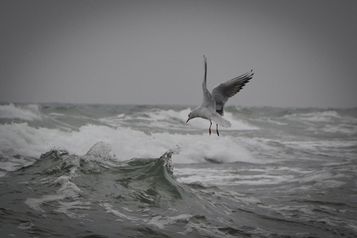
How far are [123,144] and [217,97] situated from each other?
25.2ft

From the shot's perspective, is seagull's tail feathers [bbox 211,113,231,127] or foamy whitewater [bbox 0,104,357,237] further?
seagull's tail feathers [bbox 211,113,231,127]

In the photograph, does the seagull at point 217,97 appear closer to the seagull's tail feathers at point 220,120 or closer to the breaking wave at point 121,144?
the seagull's tail feathers at point 220,120

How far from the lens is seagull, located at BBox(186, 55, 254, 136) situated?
25.6 feet

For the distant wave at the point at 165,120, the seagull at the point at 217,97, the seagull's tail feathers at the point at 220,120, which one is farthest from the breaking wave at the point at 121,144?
the distant wave at the point at 165,120

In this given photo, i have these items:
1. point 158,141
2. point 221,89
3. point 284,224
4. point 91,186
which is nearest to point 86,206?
point 91,186

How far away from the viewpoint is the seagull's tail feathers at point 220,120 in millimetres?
7512

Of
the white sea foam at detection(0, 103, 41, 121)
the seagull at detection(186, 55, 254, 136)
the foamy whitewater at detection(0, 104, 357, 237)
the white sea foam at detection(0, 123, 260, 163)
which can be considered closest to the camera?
the foamy whitewater at detection(0, 104, 357, 237)

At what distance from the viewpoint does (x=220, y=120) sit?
761cm

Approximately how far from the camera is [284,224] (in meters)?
6.29

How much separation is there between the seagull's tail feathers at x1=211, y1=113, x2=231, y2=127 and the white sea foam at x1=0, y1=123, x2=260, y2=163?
5.69 meters

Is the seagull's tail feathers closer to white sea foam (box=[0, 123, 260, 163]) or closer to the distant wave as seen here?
white sea foam (box=[0, 123, 260, 163])

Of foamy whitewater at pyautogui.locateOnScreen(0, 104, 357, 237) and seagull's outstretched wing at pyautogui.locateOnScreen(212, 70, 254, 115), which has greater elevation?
seagull's outstretched wing at pyautogui.locateOnScreen(212, 70, 254, 115)

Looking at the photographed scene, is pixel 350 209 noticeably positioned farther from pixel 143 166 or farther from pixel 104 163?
pixel 104 163

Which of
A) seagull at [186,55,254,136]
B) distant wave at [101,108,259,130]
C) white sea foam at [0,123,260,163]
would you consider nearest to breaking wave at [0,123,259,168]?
white sea foam at [0,123,260,163]
